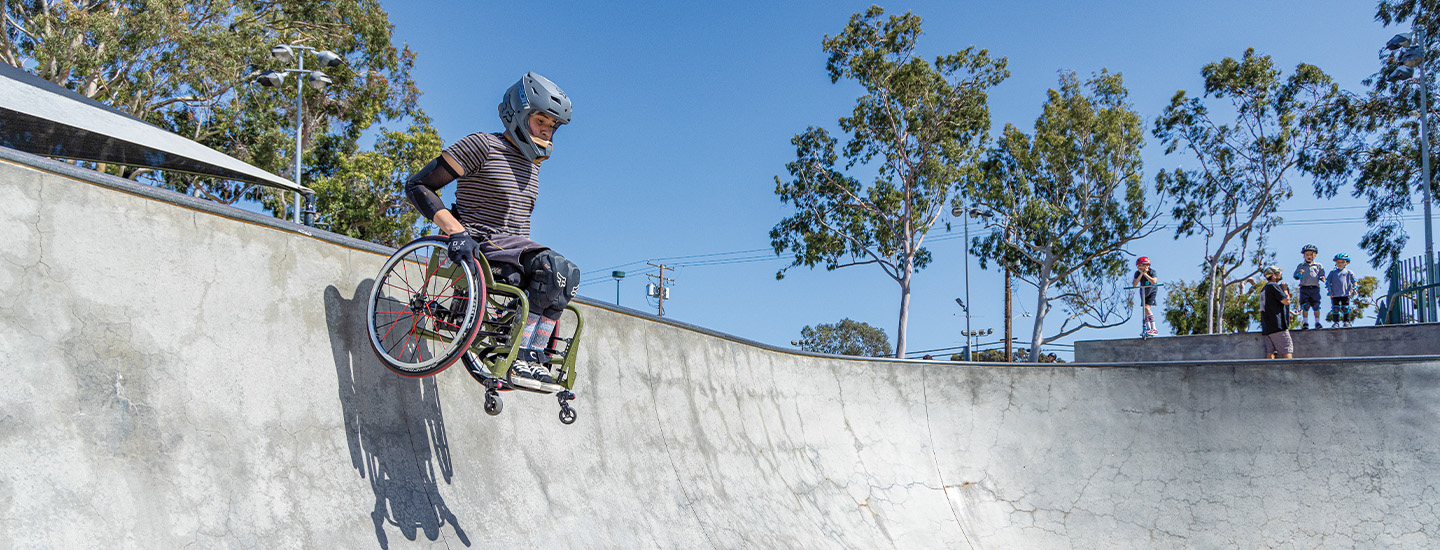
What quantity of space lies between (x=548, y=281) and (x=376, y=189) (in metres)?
24.2

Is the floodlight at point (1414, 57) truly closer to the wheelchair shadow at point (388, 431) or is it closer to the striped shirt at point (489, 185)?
the striped shirt at point (489, 185)

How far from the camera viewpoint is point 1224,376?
881 cm

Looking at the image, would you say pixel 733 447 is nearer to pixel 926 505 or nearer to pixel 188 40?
pixel 926 505

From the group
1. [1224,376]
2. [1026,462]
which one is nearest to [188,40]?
[1026,462]

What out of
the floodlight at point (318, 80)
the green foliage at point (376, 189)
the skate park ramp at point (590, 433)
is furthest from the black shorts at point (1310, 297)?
the green foliage at point (376, 189)

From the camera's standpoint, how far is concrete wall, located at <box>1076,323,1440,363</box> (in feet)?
38.9

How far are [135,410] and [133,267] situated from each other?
70 centimetres

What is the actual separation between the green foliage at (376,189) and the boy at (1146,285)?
69.6ft

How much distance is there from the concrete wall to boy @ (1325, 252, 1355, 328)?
0.55 meters

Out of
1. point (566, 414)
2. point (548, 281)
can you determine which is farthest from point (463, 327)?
Result: point (566, 414)

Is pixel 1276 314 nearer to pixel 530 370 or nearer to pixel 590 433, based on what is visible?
pixel 590 433

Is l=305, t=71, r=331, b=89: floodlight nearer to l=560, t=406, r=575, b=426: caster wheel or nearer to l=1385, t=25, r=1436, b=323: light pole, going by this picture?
l=560, t=406, r=575, b=426: caster wheel

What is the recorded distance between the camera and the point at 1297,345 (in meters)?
12.9

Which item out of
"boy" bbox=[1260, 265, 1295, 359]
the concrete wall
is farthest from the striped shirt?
the concrete wall
